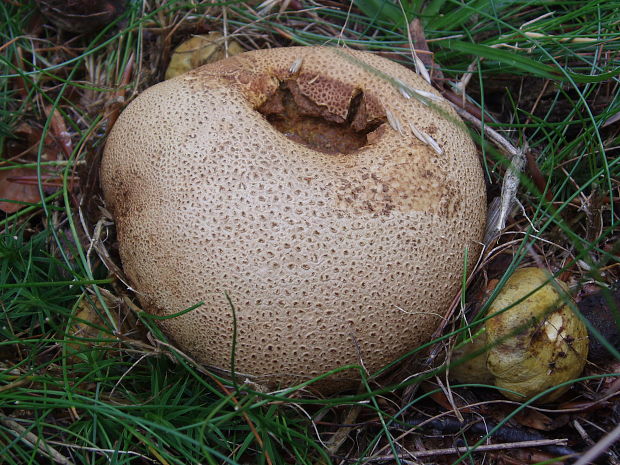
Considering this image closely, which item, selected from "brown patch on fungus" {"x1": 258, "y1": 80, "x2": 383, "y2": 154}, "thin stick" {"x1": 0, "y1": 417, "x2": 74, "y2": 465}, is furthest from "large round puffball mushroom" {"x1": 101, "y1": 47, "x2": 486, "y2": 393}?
"thin stick" {"x1": 0, "y1": 417, "x2": 74, "y2": 465}

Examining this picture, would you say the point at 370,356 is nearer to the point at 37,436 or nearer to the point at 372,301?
the point at 372,301

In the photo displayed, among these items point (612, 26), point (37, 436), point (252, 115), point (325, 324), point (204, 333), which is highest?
point (612, 26)

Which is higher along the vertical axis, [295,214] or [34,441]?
Result: [295,214]

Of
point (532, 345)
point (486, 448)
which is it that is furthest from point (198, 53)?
point (486, 448)

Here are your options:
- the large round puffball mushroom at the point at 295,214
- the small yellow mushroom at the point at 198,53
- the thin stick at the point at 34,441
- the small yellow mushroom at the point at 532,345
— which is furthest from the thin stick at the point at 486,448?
the small yellow mushroom at the point at 198,53

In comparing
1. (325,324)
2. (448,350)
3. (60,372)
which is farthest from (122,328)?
(448,350)

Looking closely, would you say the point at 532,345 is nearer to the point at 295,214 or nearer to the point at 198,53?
the point at 295,214
